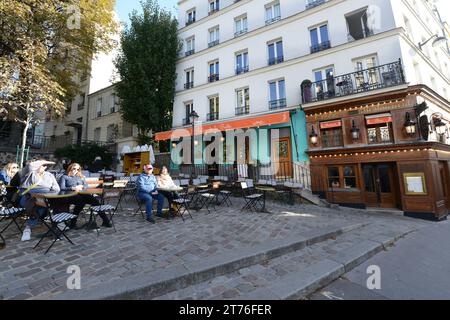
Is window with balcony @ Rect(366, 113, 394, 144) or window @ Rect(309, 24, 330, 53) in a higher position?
window @ Rect(309, 24, 330, 53)

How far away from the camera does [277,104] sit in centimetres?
1213

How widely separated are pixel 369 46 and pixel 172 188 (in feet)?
36.2

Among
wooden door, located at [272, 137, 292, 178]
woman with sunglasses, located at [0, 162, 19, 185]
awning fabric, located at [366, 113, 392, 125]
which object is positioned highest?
awning fabric, located at [366, 113, 392, 125]

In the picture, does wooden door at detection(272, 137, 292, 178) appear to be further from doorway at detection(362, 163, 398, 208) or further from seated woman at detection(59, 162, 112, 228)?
seated woman at detection(59, 162, 112, 228)

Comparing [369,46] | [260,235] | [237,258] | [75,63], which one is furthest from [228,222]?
[75,63]

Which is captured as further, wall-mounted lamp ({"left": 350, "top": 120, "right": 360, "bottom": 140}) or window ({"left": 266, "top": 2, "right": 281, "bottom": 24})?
window ({"left": 266, "top": 2, "right": 281, "bottom": 24})

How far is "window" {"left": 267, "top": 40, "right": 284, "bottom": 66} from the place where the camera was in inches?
496

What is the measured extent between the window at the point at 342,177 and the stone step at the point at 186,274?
6.38m

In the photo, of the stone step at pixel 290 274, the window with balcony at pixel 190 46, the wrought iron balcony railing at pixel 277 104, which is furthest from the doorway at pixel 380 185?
the window with balcony at pixel 190 46

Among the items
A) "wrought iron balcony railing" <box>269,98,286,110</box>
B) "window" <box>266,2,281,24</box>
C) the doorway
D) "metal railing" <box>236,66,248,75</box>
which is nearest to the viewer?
the doorway

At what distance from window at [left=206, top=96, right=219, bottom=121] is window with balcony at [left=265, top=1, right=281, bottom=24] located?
5.83 metres

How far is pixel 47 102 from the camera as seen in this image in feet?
34.9

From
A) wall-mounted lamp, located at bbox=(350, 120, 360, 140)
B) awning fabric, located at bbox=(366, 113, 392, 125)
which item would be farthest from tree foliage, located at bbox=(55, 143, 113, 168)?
awning fabric, located at bbox=(366, 113, 392, 125)
